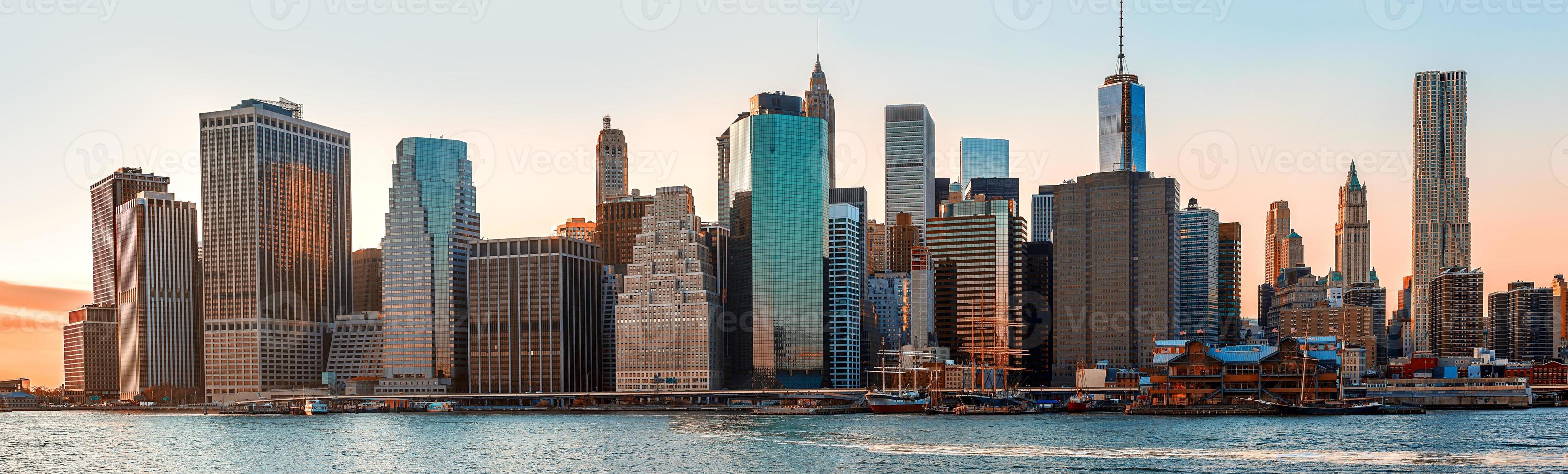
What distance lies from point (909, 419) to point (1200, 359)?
4266cm

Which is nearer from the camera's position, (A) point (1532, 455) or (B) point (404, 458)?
(A) point (1532, 455)

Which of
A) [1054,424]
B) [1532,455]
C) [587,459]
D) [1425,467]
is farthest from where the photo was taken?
[1054,424]

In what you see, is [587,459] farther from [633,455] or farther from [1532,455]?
[1532,455]

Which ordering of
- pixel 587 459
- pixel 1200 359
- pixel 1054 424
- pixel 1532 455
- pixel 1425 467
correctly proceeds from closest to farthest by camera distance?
pixel 1425 467 → pixel 1532 455 → pixel 587 459 → pixel 1054 424 → pixel 1200 359

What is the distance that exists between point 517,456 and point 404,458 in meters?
10.5

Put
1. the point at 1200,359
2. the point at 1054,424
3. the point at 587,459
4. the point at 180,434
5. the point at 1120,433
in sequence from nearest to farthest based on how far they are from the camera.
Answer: the point at 587,459 < the point at 1120,433 < the point at 1054,424 < the point at 180,434 < the point at 1200,359

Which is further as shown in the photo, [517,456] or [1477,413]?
[1477,413]

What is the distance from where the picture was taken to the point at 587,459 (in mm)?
118812

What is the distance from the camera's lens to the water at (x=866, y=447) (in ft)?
342

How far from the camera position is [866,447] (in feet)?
411

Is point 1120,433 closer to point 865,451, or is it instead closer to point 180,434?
point 865,451

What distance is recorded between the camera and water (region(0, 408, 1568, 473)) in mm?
104312

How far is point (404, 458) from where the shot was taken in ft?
413

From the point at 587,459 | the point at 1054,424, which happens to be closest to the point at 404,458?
the point at 587,459
